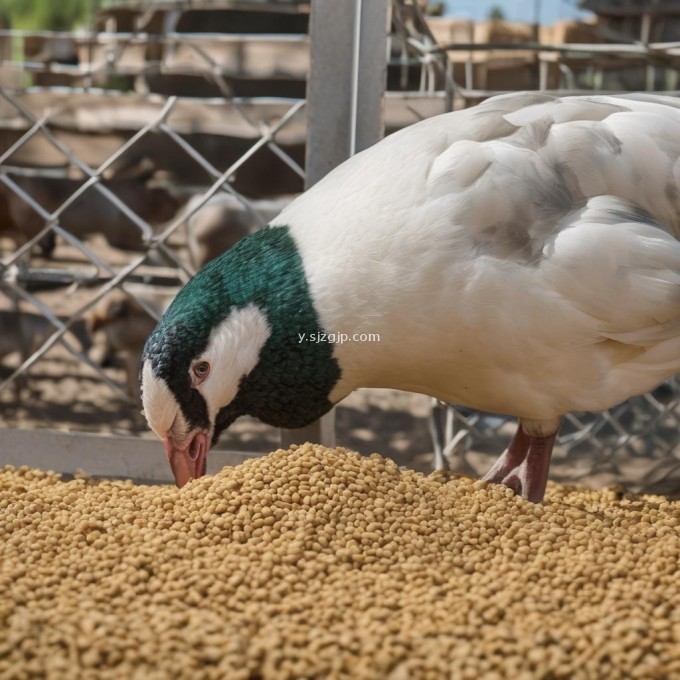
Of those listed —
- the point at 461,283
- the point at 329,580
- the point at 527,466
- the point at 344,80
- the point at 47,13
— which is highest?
the point at 47,13

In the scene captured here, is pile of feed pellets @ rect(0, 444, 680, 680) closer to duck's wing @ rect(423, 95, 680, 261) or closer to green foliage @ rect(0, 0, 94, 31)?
duck's wing @ rect(423, 95, 680, 261)

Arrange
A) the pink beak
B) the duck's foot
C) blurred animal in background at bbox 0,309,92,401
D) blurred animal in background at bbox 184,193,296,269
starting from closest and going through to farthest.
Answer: the pink beak < the duck's foot < blurred animal in background at bbox 184,193,296,269 < blurred animal in background at bbox 0,309,92,401

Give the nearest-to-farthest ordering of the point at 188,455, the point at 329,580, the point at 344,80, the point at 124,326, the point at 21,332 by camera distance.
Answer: the point at 329,580, the point at 188,455, the point at 344,80, the point at 124,326, the point at 21,332

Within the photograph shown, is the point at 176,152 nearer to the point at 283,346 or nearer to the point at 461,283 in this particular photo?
the point at 283,346

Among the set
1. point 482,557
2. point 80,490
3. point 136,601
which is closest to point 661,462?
point 482,557

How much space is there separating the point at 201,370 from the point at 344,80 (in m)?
0.67

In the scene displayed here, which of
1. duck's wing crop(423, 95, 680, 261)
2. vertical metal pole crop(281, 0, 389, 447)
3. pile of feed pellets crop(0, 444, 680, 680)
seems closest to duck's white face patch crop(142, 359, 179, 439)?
pile of feed pellets crop(0, 444, 680, 680)

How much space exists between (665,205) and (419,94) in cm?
77

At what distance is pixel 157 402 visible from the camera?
4.82 feet

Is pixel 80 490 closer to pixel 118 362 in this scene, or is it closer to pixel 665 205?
pixel 665 205

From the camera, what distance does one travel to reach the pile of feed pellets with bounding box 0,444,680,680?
93 cm

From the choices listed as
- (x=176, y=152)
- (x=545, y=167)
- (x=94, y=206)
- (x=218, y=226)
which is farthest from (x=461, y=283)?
(x=94, y=206)

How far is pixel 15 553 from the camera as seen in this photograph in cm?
122

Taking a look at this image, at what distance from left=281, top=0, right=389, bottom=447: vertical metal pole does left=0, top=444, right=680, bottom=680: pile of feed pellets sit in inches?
18.8
